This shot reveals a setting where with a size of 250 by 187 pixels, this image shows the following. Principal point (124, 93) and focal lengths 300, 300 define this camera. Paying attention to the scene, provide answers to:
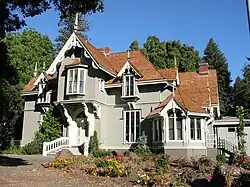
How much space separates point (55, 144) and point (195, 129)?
1161 cm

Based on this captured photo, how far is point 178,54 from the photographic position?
Result: 5722cm

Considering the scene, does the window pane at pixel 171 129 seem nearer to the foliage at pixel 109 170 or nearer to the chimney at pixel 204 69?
the foliage at pixel 109 170

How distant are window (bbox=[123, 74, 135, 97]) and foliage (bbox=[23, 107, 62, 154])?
6881 mm

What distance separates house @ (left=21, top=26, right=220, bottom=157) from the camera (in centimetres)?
2345

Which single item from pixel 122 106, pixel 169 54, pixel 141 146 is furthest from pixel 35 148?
pixel 169 54

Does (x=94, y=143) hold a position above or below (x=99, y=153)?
above

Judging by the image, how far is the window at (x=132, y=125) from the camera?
85.1 feet

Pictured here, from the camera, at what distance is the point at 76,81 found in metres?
26.0

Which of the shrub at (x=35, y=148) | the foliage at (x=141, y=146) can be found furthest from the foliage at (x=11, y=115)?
the foliage at (x=141, y=146)

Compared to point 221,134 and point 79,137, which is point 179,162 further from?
point 221,134

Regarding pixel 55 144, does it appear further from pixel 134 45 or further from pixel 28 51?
pixel 134 45

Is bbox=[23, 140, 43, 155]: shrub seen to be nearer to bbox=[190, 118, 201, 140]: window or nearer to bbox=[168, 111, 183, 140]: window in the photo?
bbox=[168, 111, 183, 140]: window

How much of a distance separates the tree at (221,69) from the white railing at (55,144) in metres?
41.8

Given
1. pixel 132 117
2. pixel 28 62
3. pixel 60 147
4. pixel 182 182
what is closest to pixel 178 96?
pixel 132 117
